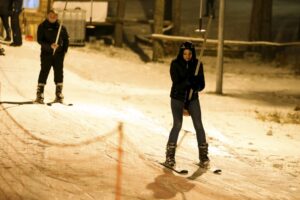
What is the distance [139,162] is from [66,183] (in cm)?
154

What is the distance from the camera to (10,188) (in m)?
6.29

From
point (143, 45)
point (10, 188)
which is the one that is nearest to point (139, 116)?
point (10, 188)

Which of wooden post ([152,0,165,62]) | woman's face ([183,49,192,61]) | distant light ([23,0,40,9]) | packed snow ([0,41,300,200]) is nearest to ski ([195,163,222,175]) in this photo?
packed snow ([0,41,300,200])

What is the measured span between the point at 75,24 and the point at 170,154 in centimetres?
1317

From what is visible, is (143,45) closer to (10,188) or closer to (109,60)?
(109,60)

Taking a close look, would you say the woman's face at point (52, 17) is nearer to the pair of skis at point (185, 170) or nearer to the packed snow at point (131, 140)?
the packed snow at point (131, 140)

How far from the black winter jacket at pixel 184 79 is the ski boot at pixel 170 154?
0.68 meters

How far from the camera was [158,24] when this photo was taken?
2020 cm

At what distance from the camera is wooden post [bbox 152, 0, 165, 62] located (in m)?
20.1

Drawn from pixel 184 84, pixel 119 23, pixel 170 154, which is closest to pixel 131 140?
pixel 170 154

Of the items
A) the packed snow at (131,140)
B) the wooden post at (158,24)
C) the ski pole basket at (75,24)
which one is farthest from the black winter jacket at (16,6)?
the wooden post at (158,24)

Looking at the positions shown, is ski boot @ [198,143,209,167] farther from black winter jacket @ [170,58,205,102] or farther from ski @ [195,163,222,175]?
black winter jacket @ [170,58,205,102]

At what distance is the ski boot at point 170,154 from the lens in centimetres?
780

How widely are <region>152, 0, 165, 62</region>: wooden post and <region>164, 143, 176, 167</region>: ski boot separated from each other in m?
12.7
